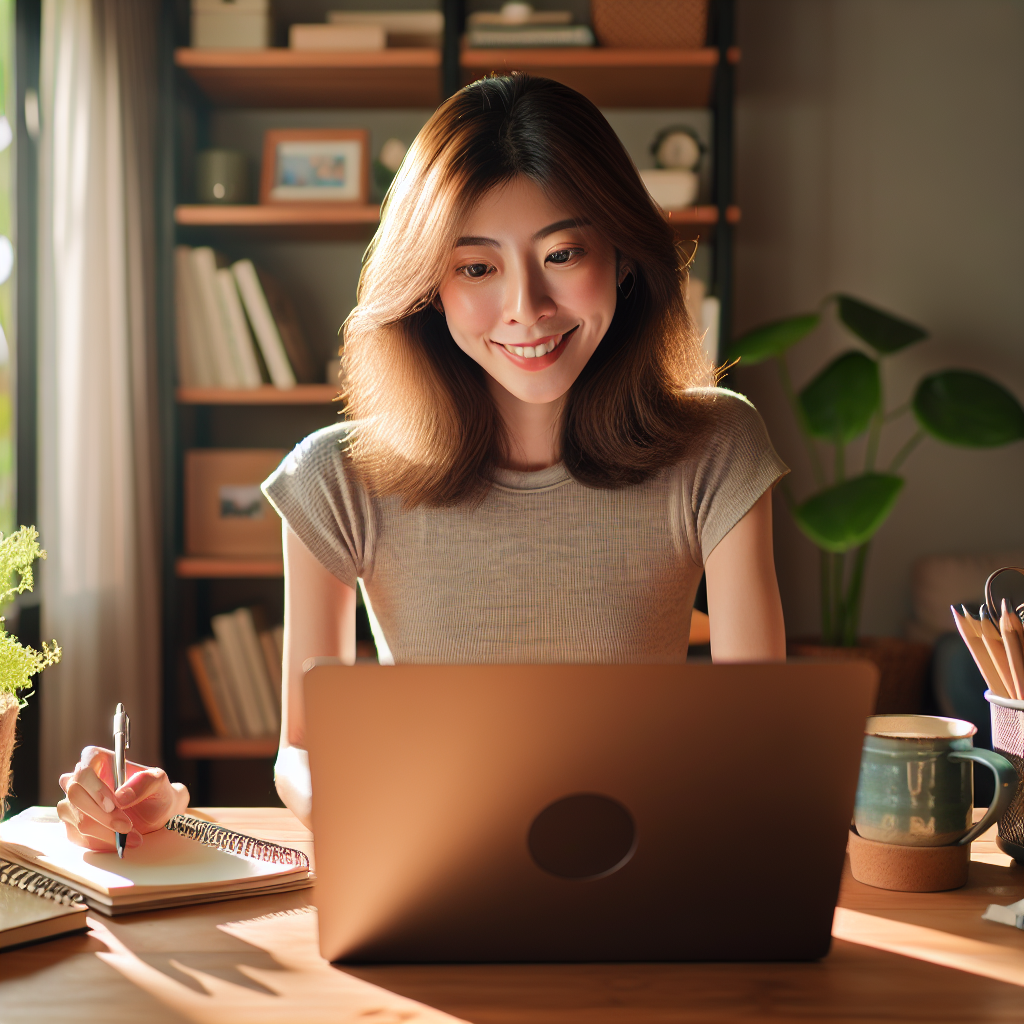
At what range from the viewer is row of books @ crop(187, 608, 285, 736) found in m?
2.62

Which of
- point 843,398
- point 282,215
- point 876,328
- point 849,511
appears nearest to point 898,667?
point 849,511

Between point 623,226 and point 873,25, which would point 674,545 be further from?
point 873,25

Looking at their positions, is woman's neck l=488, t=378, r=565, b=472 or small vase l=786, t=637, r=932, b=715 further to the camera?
small vase l=786, t=637, r=932, b=715

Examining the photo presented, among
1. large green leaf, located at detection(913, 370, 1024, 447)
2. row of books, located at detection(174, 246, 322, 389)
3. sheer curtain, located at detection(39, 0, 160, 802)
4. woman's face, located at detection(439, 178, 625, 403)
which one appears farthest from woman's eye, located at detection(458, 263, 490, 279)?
large green leaf, located at detection(913, 370, 1024, 447)

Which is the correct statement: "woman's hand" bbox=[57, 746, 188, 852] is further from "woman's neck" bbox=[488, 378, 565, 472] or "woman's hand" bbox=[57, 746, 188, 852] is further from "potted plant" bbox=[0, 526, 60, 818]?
"woman's neck" bbox=[488, 378, 565, 472]

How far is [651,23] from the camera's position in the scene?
2.55m

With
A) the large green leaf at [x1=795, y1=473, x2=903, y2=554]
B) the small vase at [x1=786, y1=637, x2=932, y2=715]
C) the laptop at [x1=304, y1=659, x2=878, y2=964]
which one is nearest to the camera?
the laptop at [x1=304, y1=659, x2=878, y2=964]

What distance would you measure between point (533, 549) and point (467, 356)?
0.25 metres

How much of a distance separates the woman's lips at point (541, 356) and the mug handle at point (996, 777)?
0.58 m

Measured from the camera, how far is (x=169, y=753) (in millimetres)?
2629

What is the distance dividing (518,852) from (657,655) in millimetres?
681

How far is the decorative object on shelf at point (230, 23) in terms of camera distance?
262 centimetres

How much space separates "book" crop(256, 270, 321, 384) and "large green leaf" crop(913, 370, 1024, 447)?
5.10 feet

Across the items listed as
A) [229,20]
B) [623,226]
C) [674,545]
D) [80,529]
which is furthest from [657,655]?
[229,20]
